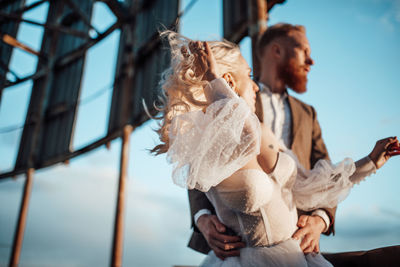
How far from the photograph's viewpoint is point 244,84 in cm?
105

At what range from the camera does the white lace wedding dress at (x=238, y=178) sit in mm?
785

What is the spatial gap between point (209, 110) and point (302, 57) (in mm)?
1032

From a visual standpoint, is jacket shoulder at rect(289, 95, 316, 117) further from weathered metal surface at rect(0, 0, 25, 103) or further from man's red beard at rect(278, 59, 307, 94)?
weathered metal surface at rect(0, 0, 25, 103)

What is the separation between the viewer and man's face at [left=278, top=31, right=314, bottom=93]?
161 cm

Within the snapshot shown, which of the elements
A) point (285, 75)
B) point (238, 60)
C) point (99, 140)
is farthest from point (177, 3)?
point (238, 60)

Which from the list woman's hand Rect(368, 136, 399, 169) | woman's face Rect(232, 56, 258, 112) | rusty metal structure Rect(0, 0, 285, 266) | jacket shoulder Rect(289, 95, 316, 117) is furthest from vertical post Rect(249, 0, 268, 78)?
woman's hand Rect(368, 136, 399, 169)

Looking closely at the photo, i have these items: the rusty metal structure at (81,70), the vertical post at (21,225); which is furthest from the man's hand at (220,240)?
the vertical post at (21,225)

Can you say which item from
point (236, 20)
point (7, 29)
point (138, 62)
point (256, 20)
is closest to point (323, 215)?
point (256, 20)

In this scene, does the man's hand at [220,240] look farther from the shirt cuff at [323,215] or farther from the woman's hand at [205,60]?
the woman's hand at [205,60]

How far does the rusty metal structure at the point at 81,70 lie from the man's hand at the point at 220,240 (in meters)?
1.57

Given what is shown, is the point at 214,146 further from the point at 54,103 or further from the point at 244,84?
the point at 54,103

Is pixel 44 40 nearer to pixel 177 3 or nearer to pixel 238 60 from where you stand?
pixel 177 3

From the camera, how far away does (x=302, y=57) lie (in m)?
1.61

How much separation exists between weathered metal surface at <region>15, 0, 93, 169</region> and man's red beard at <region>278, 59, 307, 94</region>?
5.56m
